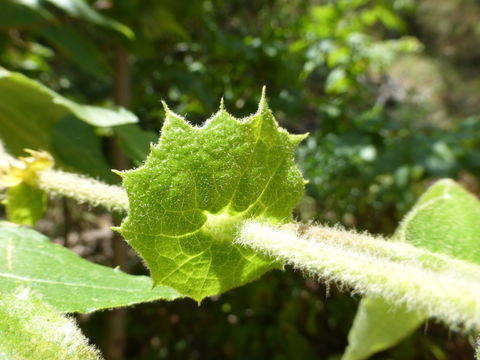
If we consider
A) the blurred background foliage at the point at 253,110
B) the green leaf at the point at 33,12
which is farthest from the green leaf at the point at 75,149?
the green leaf at the point at 33,12

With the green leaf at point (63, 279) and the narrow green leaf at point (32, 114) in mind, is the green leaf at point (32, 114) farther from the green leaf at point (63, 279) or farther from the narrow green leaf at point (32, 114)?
the green leaf at point (63, 279)

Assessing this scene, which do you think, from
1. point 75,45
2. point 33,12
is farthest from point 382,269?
point 75,45

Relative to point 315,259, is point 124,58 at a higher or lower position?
higher

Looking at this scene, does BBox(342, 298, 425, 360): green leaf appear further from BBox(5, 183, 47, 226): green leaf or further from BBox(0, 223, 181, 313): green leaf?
BBox(5, 183, 47, 226): green leaf

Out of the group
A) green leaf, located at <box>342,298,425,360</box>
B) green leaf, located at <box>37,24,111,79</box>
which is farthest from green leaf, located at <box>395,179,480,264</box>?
green leaf, located at <box>37,24,111,79</box>

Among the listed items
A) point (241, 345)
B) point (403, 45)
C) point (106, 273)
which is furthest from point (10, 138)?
point (403, 45)

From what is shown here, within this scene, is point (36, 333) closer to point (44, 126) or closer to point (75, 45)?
point (44, 126)

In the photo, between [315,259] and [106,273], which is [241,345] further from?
[315,259]
